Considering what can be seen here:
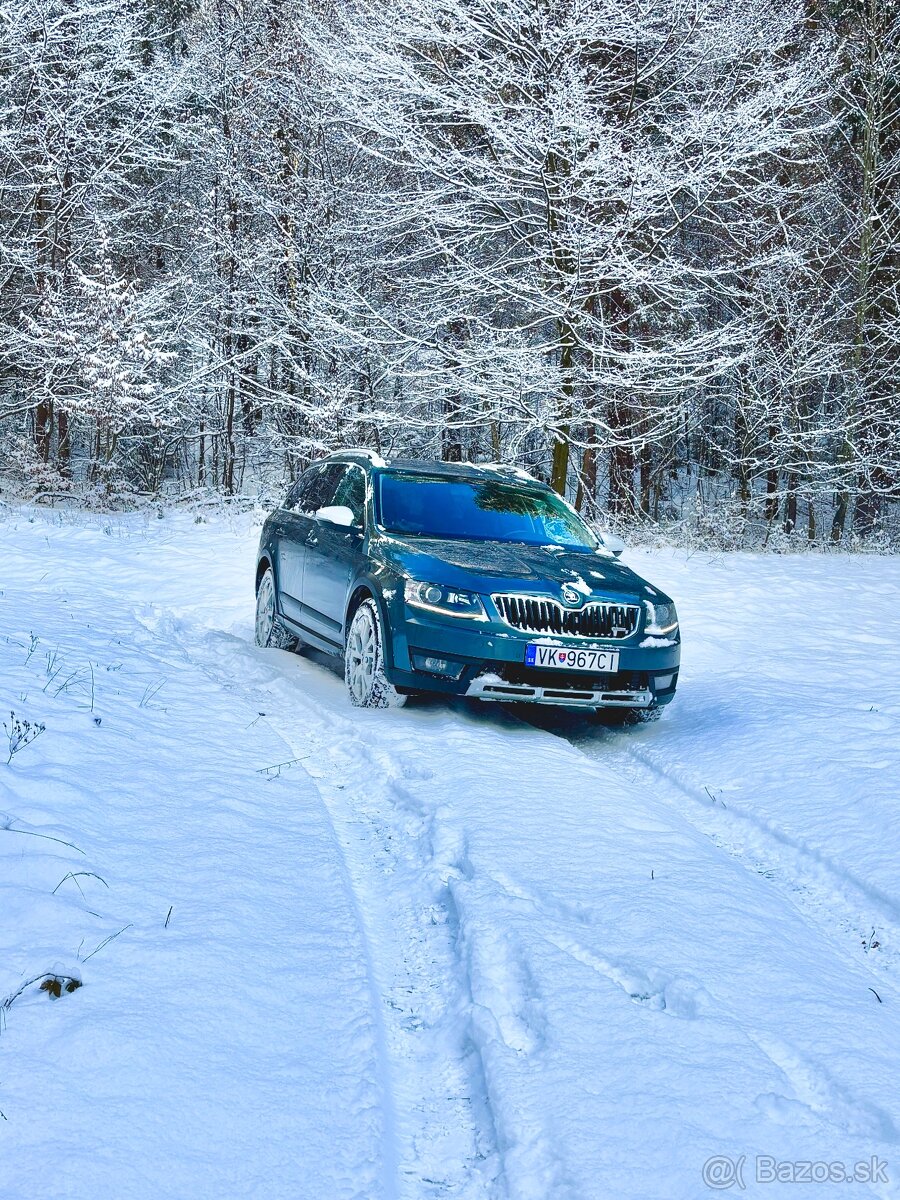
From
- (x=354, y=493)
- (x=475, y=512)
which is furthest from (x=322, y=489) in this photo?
(x=475, y=512)

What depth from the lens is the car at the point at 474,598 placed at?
616 cm

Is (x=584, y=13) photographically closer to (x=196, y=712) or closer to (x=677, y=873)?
(x=196, y=712)

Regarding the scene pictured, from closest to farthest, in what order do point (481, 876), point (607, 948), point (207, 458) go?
point (607, 948) → point (481, 876) → point (207, 458)

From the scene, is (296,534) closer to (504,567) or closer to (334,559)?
(334,559)

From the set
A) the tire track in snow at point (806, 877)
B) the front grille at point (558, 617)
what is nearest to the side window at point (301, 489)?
the front grille at point (558, 617)

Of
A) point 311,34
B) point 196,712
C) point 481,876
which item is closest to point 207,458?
point 311,34

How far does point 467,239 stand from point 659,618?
31.1ft

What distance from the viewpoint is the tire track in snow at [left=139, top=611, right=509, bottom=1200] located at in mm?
2402

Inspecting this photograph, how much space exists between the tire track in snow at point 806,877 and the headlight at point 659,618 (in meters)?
1.07

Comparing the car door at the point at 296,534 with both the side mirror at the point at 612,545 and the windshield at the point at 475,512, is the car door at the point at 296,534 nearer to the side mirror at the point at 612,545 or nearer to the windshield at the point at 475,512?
the windshield at the point at 475,512

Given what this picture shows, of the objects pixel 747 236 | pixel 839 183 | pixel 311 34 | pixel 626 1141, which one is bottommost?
pixel 626 1141

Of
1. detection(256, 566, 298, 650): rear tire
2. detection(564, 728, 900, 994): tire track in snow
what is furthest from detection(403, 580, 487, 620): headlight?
detection(256, 566, 298, 650): rear tire

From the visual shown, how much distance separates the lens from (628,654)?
20.9ft

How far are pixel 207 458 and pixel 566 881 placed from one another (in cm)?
3017
